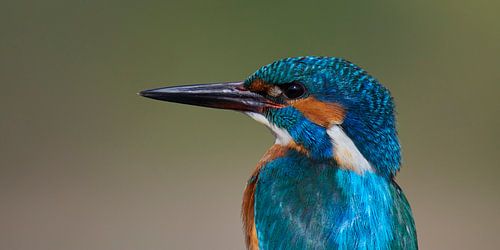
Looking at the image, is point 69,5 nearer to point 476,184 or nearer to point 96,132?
point 96,132

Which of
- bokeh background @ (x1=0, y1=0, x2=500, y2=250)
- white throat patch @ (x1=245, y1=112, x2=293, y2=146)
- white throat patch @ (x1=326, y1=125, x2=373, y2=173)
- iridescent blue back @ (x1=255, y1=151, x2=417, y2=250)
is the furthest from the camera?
bokeh background @ (x1=0, y1=0, x2=500, y2=250)

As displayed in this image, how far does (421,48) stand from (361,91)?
13.0ft

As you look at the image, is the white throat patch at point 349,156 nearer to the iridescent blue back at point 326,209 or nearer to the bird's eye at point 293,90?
the iridescent blue back at point 326,209

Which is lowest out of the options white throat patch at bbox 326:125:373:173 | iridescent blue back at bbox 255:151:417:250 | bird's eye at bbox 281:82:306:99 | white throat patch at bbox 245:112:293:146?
iridescent blue back at bbox 255:151:417:250

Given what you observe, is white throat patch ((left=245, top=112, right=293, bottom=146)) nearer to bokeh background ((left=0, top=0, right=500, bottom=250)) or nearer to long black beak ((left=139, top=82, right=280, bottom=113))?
long black beak ((left=139, top=82, right=280, bottom=113))


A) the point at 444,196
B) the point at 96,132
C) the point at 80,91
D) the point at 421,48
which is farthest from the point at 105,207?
the point at 421,48

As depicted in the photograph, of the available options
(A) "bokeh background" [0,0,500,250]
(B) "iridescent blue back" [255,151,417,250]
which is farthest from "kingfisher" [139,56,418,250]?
(A) "bokeh background" [0,0,500,250]

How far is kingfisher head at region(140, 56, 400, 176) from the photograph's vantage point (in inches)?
94.7

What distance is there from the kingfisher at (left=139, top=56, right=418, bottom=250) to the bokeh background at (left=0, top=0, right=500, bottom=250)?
1991 millimetres

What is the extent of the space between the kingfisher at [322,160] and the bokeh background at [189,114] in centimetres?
199

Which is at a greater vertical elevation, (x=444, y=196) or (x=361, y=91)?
(x=361, y=91)

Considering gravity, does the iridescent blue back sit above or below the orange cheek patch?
below

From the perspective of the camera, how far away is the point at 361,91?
240 cm

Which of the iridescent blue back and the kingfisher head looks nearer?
the iridescent blue back
